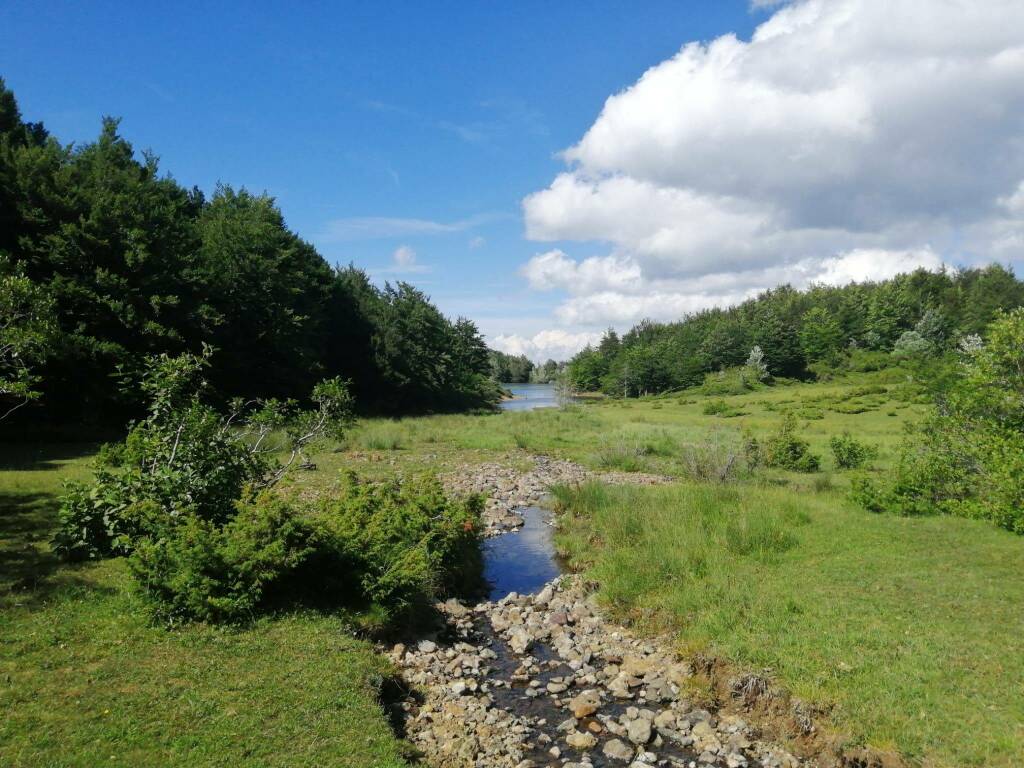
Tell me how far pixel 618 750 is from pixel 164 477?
912 cm

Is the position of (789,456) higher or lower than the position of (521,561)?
higher

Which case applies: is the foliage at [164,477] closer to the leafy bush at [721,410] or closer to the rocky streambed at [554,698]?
the rocky streambed at [554,698]

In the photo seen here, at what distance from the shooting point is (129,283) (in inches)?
1099

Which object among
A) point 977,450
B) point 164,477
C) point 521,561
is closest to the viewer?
point 164,477

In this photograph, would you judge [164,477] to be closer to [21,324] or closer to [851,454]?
[21,324]

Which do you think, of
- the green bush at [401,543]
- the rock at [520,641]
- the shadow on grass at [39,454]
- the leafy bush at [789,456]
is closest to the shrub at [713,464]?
the leafy bush at [789,456]

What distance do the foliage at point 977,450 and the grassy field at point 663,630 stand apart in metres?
0.82

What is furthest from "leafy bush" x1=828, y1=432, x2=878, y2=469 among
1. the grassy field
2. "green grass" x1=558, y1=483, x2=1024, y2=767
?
the grassy field

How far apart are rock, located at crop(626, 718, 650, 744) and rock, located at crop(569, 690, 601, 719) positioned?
2.12ft

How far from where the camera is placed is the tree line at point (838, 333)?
8938cm

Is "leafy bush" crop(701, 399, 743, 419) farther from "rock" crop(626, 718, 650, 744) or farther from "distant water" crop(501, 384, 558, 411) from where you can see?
"rock" crop(626, 718, 650, 744)

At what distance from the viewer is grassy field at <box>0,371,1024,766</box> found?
6.52 metres

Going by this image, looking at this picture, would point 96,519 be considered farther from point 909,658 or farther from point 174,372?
point 909,658

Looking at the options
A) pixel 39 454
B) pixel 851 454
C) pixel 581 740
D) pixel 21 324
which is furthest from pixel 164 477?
pixel 851 454
